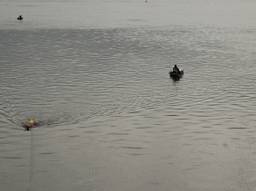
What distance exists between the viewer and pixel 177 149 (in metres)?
25.7

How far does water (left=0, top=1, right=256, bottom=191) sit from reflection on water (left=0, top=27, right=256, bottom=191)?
0.06m

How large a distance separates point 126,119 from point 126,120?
0.21 metres

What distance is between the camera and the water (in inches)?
880

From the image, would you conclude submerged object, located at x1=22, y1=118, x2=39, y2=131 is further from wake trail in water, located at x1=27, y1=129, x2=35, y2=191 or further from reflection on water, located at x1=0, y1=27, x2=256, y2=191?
wake trail in water, located at x1=27, y1=129, x2=35, y2=191

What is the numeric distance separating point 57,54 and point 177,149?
34.2 m

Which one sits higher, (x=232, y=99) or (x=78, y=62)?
(x=78, y=62)

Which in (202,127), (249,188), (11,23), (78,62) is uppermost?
(11,23)

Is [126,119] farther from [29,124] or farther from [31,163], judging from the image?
[31,163]

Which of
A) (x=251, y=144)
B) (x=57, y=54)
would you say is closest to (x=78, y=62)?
(x=57, y=54)

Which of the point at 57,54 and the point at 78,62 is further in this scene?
the point at 57,54

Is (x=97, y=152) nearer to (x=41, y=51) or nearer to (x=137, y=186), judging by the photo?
(x=137, y=186)

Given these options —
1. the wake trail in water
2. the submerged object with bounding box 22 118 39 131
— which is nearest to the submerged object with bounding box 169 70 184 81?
the submerged object with bounding box 22 118 39 131

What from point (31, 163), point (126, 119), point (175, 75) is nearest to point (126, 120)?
point (126, 119)

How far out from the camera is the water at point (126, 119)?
22.4 meters
